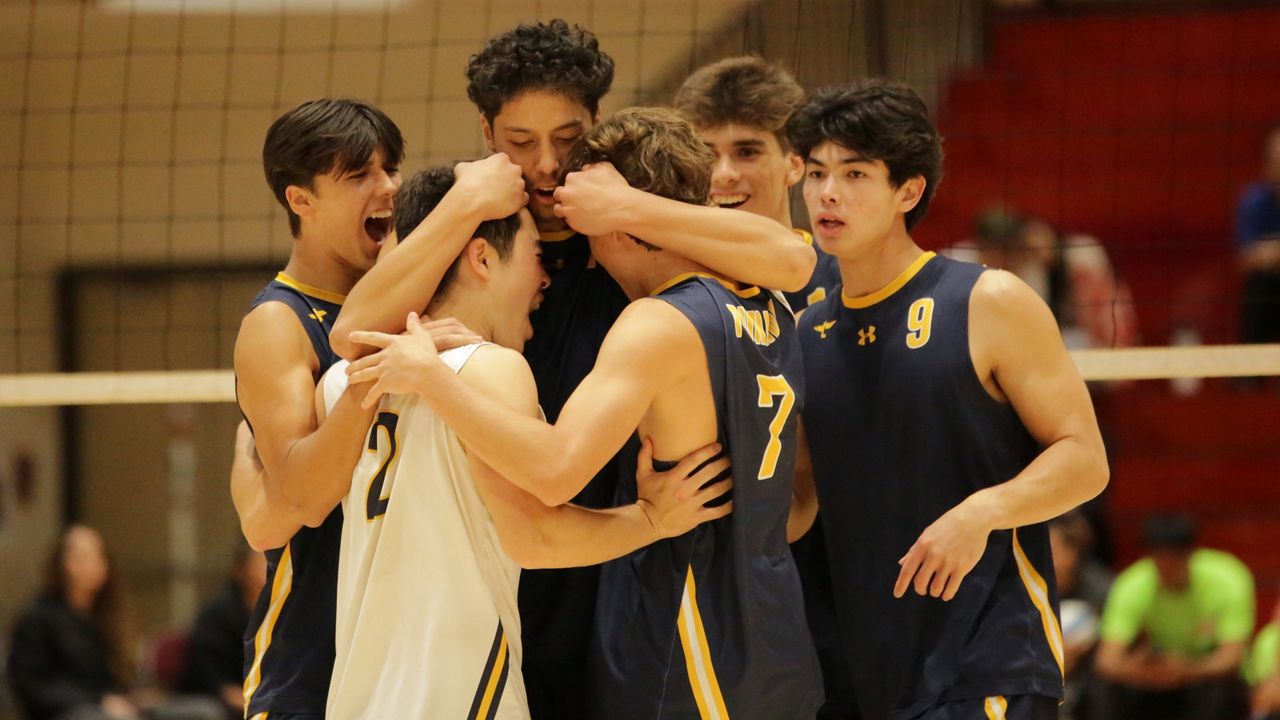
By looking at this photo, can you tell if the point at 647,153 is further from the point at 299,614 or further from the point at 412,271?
the point at 299,614

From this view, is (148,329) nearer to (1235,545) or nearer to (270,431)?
(1235,545)

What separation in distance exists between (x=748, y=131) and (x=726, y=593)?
2010mm

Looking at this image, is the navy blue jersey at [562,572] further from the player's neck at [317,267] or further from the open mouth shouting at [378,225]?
the player's neck at [317,267]

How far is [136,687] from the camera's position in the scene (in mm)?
10375

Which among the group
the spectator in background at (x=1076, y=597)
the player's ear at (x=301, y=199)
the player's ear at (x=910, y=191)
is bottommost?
the spectator in background at (x=1076, y=597)

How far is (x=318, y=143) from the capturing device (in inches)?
162

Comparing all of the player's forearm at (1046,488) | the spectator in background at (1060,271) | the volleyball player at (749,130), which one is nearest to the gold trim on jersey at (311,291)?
the volleyball player at (749,130)

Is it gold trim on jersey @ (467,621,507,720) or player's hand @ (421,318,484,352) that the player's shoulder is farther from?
gold trim on jersey @ (467,621,507,720)

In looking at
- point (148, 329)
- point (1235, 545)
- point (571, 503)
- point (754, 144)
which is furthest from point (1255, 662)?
point (148, 329)

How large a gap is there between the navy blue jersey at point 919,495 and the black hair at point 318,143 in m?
1.41

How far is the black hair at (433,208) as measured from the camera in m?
3.68

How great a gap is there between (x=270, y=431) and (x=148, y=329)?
9.99m

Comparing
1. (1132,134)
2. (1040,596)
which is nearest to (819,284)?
(1040,596)

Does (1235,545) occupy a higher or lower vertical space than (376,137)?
lower
